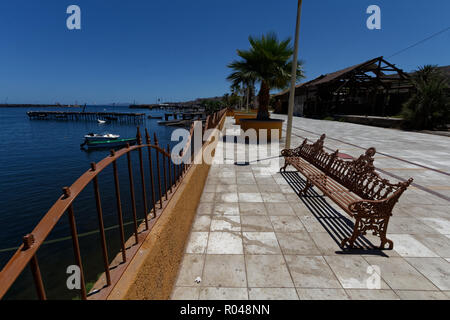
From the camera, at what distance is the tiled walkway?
248cm

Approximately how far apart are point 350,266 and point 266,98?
10.8 m

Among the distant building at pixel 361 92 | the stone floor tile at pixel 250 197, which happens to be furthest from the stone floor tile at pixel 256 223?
the distant building at pixel 361 92

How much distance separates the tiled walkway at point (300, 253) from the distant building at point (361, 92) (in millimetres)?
26433

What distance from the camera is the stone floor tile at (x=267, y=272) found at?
255 centimetres

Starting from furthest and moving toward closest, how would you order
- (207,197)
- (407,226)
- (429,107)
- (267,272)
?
(429,107)
(207,197)
(407,226)
(267,272)

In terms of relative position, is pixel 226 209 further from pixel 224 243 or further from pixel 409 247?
pixel 409 247

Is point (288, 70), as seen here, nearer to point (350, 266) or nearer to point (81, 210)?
point (350, 266)

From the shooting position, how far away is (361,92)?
31.2 metres

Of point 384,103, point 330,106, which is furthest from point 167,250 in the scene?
point 330,106

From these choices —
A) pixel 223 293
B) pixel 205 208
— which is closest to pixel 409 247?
pixel 223 293

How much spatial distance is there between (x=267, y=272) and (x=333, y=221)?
6.23ft

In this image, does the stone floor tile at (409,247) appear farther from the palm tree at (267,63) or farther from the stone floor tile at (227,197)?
the palm tree at (267,63)

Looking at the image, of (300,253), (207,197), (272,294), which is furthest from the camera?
(207,197)

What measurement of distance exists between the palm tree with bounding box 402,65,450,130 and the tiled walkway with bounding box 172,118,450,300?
55.7ft
